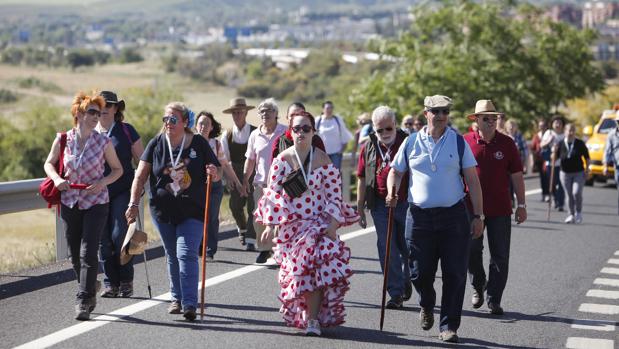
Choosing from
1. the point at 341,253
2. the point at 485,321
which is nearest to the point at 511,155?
the point at 485,321

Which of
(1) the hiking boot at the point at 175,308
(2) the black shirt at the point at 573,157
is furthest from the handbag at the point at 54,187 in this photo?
(2) the black shirt at the point at 573,157

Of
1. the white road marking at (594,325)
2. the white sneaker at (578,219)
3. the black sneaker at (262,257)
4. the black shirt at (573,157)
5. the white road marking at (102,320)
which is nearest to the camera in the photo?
the white road marking at (102,320)

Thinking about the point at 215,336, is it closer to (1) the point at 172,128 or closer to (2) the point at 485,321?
(1) the point at 172,128

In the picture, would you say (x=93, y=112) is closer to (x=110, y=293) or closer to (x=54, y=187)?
(x=54, y=187)

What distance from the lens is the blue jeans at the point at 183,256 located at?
9.70 metres

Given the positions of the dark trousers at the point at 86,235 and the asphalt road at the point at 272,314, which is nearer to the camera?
the asphalt road at the point at 272,314

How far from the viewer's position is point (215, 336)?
9148mm

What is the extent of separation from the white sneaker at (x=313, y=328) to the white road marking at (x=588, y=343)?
182 cm

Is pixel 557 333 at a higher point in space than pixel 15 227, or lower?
higher

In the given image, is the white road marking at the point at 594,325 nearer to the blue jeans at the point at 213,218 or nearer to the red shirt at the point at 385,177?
the red shirt at the point at 385,177

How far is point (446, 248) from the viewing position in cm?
925

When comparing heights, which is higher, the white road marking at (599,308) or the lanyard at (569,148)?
the lanyard at (569,148)

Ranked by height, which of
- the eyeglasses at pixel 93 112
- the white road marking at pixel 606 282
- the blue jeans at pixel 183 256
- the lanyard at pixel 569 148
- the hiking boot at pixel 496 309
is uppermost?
the eyeglasses at pixel 93 112

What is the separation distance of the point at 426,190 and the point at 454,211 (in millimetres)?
263
